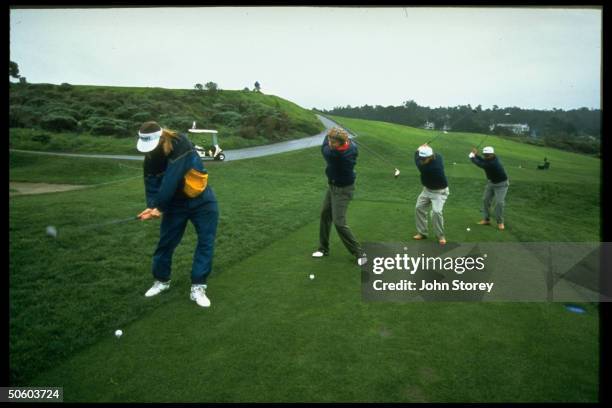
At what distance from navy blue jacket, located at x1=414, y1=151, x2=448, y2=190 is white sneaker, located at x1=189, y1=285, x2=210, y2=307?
16.0 feet

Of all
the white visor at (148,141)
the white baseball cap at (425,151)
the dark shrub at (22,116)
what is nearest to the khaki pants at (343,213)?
the white baseball cap at (425,151)

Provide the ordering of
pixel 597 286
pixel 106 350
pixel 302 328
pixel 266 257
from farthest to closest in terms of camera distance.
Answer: pixel 266 257 → pixel 597 286 → pixel 302 328 → pixel 106 350

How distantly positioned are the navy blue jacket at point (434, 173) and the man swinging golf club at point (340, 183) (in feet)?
6.59

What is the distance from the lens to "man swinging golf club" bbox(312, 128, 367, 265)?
5.75 m

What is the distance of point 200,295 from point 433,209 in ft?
16.2

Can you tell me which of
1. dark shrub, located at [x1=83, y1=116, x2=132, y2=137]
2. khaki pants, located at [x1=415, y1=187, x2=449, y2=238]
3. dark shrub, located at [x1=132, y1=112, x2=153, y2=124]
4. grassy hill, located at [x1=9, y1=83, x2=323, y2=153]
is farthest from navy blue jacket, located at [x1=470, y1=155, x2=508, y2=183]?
dark shrub, located at [x1=132, y1=112, x2=153, y2=124]

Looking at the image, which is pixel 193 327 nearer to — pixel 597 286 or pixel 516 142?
pixel 597 286

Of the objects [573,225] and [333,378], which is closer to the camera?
[333,378]

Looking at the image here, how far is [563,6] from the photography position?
4102mm

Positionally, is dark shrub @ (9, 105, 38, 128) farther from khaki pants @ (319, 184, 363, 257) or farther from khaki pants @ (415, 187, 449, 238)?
khaki pants @ (415, 187, 449, 238)

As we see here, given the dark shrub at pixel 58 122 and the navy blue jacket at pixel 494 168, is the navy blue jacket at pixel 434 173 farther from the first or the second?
the dark shrub at pixel 58 122
